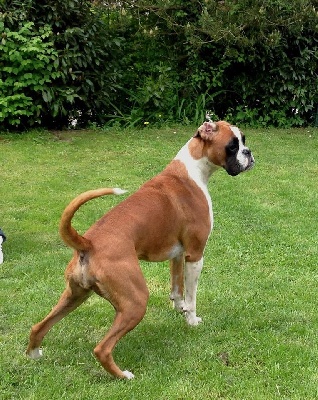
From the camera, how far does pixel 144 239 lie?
4000mm

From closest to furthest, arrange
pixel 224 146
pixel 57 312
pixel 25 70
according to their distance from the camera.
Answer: pixel 57 312 < pixel 224 146 < pixel 25 70

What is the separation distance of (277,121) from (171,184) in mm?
8715

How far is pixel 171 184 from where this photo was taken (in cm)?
440

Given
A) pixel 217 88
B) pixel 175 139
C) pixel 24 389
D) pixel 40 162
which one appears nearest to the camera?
pixel 24 389

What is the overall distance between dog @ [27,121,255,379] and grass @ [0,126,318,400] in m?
0.19

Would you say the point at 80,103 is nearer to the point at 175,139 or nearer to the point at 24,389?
the point at 175,139

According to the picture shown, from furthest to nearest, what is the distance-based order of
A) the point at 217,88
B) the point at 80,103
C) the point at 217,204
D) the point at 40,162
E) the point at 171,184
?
the point at 217,88
the point at 80,103
the point at 40,162
the point at 217,204
the point at 171,184

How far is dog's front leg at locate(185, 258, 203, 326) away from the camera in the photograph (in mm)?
4418

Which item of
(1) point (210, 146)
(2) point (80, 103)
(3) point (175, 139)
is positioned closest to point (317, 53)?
(3) point (175, 139)

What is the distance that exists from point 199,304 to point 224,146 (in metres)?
1.31

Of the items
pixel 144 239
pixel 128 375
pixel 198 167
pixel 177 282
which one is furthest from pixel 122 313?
pixel 198 167

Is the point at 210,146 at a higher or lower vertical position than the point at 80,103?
higher

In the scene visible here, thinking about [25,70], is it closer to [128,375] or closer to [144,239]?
[144,239]

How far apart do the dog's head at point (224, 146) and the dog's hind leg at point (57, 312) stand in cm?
140
